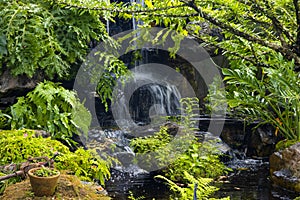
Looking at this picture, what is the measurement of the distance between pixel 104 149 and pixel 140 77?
313cm

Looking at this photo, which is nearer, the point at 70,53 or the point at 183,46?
the point at 70,53

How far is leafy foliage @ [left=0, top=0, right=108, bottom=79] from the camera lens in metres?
3.85

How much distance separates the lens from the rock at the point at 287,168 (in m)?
3.88

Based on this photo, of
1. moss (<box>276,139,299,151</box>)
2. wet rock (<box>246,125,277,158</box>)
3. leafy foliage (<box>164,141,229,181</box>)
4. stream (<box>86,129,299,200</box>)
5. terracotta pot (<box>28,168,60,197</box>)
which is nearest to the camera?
terracotta pot (<box>28,168,60,197</box>)

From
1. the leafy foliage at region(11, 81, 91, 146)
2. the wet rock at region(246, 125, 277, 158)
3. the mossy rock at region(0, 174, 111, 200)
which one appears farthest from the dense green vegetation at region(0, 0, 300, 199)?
the wet rock at region(246, 125, 277, 158)

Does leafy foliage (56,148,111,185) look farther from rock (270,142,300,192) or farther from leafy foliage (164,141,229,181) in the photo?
rock (270,142,300,192)

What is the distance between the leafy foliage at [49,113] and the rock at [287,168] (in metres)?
2.63

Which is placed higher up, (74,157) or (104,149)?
(74,157)

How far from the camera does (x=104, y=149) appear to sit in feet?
15.3

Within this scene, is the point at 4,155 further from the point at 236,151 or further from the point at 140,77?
the point at 140,77

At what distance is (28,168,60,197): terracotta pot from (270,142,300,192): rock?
3185 mm

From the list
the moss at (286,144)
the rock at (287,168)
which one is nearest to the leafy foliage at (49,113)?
the rock at (287,168)

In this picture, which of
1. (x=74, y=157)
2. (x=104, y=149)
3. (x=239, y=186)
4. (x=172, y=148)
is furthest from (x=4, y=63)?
(x=239, y=186)

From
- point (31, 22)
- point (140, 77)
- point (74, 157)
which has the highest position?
point (31, 22)
